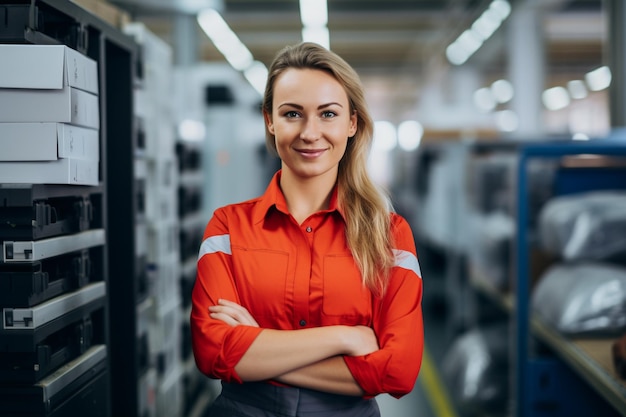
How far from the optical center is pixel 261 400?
1.65 m

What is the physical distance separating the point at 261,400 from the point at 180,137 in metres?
3.26

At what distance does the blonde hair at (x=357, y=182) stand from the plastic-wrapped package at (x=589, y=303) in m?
1.63

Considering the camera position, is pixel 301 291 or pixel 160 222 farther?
pixel 160 222

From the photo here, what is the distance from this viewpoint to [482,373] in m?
4.59

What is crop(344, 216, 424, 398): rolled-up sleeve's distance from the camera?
5.31 feet

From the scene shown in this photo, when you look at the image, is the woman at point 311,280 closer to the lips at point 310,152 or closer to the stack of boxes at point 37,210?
the lips at point 310,152

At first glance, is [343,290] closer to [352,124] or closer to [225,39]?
[352,124]

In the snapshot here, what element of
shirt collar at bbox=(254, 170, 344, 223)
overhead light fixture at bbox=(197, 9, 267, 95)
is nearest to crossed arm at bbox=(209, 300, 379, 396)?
shirt collar at bbox=(254, 170, 344, 223)

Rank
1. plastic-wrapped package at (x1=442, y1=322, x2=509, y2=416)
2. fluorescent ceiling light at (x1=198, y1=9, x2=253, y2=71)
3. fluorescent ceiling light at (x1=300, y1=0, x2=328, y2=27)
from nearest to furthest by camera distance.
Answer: plastic-wrapped package at (x1=442, y1=322, x2=509, y2=416), fluorescent ceiling light at (x1=300, y1=0, x2=328, y2=27), fluorescent ceiling light at (x1=198, y1=9, x2=253, y2=71)

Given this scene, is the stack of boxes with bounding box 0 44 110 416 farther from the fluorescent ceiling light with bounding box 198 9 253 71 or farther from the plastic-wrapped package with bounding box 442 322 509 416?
the fluorescent ceiling light with bounding box 198 9 253 71

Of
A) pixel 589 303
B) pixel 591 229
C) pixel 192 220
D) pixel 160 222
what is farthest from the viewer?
pixel 192 220

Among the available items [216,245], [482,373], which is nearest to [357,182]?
[216,245]

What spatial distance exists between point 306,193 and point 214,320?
1.21 feet

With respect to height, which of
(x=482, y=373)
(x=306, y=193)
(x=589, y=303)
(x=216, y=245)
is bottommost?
(x=482, y=373)
